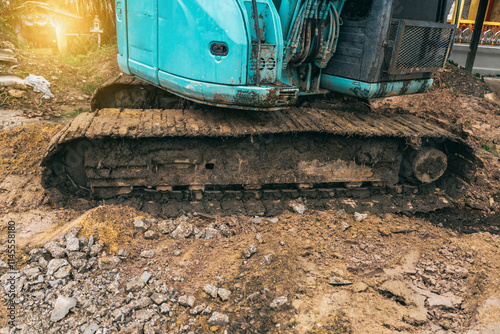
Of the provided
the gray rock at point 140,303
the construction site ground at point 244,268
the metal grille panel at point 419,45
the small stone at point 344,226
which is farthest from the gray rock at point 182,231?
the metal grille panel at point 419,45

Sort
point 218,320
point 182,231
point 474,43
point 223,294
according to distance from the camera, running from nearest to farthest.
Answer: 1. point 218,320
2. point 223,294
3. point 182,231
4. point 474,43

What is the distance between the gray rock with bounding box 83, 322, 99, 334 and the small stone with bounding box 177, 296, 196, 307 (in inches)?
21.9

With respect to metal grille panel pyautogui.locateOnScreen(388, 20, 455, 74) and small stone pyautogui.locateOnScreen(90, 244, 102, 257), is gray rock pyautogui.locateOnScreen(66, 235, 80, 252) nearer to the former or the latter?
small stone pyautogui.locateOnScreen(90, 244, 102, 257)

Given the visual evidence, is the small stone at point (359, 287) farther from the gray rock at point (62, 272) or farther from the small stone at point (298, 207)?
the gray rock at point (62, 272)

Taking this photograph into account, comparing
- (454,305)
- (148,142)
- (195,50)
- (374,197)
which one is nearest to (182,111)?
(148,142)

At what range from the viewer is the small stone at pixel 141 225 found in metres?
3.66

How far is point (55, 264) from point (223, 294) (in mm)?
1297

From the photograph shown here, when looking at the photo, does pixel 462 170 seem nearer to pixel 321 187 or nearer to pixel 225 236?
pixel 321 187

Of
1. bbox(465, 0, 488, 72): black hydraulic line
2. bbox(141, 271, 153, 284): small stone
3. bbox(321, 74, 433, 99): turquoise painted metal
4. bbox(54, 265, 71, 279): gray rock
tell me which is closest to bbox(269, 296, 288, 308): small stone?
bbox(141, 271, 153, 284): small stone

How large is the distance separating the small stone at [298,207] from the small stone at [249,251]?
3.10 ft

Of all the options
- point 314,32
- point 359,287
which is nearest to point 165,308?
point 359,287

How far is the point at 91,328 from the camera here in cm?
252

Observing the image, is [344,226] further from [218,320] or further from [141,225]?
[141,225]

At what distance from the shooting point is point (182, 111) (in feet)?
13.9
